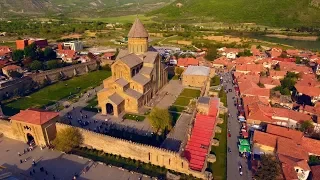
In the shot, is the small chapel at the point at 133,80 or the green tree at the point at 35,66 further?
the green tree at the point at 35,66

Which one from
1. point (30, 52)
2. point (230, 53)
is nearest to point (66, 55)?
point (30, 52)

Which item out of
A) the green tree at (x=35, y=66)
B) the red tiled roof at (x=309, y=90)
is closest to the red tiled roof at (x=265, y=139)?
the red tiled roof at (x=309, y=90)

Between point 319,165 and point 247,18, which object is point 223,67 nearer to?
point 319,165

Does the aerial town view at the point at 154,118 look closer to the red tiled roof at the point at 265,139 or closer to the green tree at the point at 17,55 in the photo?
the red tiled roof at the point at 265,139

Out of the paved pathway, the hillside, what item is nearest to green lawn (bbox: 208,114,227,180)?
the paved pathway

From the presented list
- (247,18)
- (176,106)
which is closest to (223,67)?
(176,106)

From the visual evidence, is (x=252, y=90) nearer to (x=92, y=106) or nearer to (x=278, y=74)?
(x=278, y=74)

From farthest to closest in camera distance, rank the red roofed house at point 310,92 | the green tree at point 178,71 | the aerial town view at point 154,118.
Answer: the green tree at point 178,71 → the red roofed house at point 310,92 → the aerial town view at point 154,118
